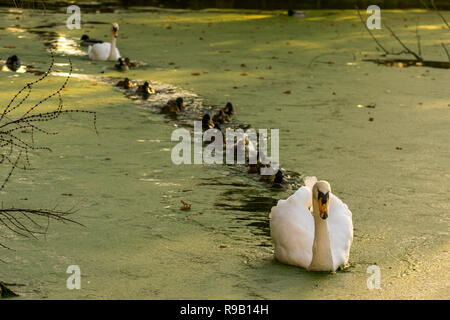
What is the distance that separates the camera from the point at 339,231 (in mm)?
5340

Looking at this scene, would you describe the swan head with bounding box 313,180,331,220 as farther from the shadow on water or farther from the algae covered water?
the shadow on water

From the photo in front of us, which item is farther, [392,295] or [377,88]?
[377,88]

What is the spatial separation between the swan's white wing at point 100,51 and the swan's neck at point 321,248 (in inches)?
320

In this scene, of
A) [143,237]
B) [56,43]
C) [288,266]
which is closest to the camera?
[288,266]

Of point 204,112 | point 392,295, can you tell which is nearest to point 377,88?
point 204,112

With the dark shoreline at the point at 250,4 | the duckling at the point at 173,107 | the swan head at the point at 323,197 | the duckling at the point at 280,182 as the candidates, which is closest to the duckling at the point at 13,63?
the duckling at the point at 173,107

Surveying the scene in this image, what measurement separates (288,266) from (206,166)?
2486 mm

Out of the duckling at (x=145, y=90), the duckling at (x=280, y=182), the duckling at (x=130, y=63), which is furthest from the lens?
the duckling at (x=130, y=63)

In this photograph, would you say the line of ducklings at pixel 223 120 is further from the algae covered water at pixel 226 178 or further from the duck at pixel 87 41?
the duck at pixel 87 41

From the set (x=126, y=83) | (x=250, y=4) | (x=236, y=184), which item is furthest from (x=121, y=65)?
(x=250, y=4)

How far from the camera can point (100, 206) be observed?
625 centimetres

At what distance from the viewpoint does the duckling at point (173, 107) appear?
9500 mm

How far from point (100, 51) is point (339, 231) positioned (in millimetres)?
7970

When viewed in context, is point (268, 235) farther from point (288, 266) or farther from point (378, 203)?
point (378, 203)
